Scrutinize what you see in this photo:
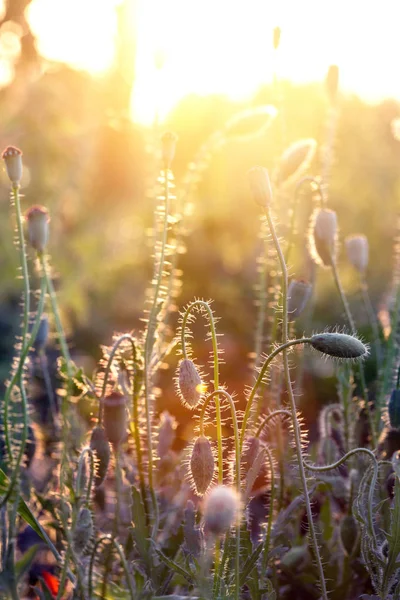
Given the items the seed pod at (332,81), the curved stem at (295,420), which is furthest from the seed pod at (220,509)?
the seed pod at (332,81)

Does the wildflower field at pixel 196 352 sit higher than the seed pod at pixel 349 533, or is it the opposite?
the wildflower field at pixel 196 352

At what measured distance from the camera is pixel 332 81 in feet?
4.72

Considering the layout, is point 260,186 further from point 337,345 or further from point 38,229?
point 38,229

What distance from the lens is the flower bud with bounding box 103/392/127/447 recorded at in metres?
0.94

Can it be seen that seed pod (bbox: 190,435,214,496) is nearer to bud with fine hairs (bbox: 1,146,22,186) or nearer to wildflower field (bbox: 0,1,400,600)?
wildflower field (bbox: 0,1,400,600)

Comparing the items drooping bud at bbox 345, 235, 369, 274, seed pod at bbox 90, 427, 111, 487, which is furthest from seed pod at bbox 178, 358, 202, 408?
drooping bud at bbox 345, 235, 369, 274

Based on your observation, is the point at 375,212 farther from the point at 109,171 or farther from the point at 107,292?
the point at 107,292

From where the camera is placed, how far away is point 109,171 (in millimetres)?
6941

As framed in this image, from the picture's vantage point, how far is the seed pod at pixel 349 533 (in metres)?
1.10

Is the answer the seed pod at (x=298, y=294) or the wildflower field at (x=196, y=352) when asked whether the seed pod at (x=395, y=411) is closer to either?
the wildflower field at (x=196, y=352)

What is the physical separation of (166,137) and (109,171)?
598 centimetres

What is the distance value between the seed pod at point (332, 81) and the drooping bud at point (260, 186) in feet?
2.10

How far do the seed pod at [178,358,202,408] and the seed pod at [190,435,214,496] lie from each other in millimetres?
62

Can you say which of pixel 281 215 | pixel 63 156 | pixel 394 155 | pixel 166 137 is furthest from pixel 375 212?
pixel 166 137
